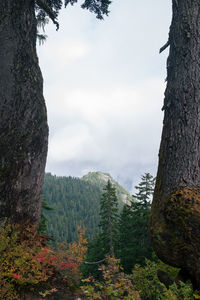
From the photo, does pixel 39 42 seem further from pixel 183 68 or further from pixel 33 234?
pixel 33 234

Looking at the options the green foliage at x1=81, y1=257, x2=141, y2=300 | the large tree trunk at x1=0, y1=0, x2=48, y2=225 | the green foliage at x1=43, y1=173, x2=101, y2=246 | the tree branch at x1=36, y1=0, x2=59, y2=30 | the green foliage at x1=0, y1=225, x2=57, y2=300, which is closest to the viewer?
the green foliage at x1=81, y1=257, x2=141, y2=300

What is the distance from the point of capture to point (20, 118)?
5.45 metres

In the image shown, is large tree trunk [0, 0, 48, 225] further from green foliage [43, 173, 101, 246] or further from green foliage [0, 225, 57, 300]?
green foliage [43, 173, 101, 246]

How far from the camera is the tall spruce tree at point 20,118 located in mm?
5098

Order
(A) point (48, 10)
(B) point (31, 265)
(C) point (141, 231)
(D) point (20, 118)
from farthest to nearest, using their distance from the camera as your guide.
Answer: (C) point (141, 231), (A) point (48, 10), (D) point (20, 118), (B) point (31, 265)

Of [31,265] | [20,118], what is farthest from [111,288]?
[20,118]

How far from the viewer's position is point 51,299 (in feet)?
14.4

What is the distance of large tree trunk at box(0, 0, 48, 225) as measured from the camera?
16.7 feet

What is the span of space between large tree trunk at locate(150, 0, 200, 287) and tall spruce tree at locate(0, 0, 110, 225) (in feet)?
11.7

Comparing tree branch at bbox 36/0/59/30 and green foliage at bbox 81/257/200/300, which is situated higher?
tree branch at bbox 36/0/59/30

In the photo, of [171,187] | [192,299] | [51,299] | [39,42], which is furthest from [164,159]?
[39,42]

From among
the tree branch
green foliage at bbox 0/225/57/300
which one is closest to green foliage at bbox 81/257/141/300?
green foliage at bbox 0/225/57/300

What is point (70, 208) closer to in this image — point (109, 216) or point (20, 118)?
point (109, 216)

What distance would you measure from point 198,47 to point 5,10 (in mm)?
5576
